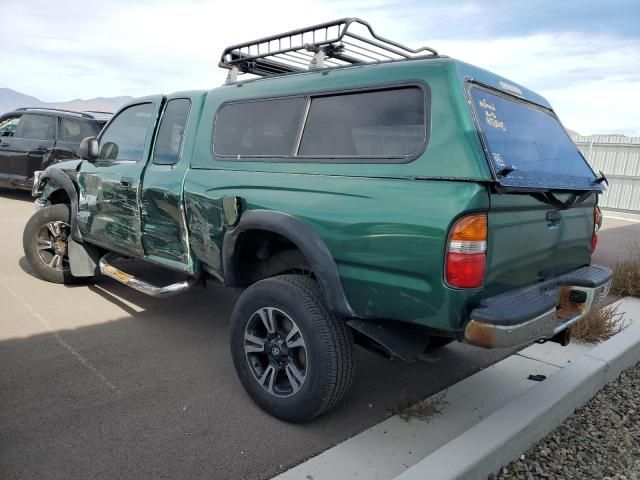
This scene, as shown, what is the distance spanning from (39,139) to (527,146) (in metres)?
10.2

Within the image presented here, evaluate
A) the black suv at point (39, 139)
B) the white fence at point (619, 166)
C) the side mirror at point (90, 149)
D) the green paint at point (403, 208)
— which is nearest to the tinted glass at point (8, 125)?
the black suv at point (39, 139)

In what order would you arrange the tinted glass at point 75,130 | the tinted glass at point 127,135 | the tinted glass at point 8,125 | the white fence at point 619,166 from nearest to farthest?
the tinted glass at point 127,135 → the tinted glass at point 75,130 → the tinted glass at point 8,125 → the white fence at point 619,166

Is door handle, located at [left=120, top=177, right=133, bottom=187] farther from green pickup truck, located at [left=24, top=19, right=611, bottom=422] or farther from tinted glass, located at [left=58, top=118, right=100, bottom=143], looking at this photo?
tinted glass, located at [left=58, top=118, right=100, bottom=143]

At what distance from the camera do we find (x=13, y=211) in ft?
31.5

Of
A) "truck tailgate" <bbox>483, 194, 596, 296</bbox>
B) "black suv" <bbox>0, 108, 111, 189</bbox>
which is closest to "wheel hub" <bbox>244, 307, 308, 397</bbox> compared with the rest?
"truck tailgate" <bbox>483, 194, 596, 296</bbox>

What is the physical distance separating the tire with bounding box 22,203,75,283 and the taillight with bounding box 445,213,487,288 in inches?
170

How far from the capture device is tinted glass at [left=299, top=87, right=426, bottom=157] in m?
2.56

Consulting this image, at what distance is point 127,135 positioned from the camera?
14.8 ft

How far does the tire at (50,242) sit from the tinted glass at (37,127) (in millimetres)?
5800

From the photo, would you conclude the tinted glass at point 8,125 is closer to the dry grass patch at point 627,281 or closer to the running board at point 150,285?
the running board at point 150,285

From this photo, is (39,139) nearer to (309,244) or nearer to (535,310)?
(309,244)

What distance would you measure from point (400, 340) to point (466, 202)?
0.82 m

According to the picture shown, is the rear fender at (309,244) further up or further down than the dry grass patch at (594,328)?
further up

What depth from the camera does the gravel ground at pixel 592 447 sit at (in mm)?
2648
